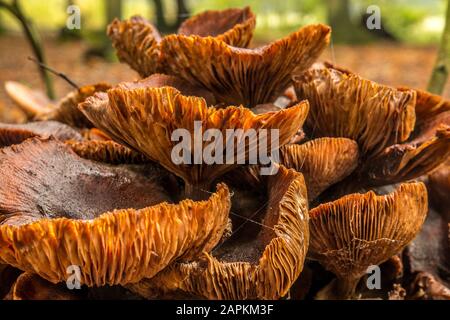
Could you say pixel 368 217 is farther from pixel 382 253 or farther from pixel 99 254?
pixel 99 254

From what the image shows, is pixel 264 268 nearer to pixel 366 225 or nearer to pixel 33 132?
pixel 366 225

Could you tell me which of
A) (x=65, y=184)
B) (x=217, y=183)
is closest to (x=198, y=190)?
(x=217, y=183)

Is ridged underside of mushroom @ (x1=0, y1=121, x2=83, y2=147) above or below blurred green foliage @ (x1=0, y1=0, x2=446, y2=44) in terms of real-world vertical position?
below

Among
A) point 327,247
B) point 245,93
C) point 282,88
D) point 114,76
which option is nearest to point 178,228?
point 327,247

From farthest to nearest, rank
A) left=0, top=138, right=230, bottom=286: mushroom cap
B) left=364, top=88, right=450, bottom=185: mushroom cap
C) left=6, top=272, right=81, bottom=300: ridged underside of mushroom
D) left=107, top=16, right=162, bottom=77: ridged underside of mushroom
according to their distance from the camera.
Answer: left=107, top=16, right=162, bottom=77: ridged underside of mushroom → left=364, top=88, right=450, bottom=185: mushroom cap → left=6, top=272, right=81, bottom=300: ridged underside of mushroom → left=0, top=138, right=230, bottom=286: mushroom cap

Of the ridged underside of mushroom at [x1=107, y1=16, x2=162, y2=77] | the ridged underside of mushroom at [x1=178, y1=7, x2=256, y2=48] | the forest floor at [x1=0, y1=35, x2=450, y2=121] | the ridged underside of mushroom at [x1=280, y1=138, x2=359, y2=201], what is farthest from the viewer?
the forest floor at [x1=0, y1=35, x2=450, y2=121]

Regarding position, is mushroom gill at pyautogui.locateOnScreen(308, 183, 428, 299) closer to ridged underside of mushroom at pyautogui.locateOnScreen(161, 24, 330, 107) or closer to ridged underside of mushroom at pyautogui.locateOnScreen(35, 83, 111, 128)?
ridged underside of mushroom at pyautogui.locateOnScreen(161, 24, 330, 107)

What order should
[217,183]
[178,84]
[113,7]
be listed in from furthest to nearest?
[113,7] → [178,84] → [217,183]

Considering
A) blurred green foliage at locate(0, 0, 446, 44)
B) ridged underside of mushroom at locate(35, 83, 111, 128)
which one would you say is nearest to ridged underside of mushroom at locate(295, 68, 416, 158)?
ridged underside of mushroom at locate(35, 83, 111, 128)
